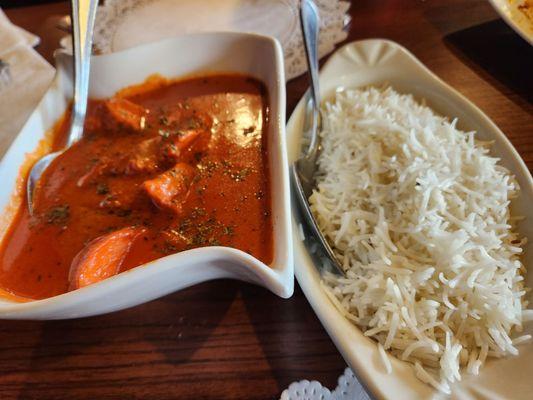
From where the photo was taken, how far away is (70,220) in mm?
1128

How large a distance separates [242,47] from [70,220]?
2.71 ft

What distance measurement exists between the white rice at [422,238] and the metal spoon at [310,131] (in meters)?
0.04

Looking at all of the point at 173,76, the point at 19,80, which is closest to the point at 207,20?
the point at 173,76

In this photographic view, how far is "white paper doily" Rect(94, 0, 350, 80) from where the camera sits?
6.16 feet

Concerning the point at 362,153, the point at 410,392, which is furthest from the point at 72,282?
the point at 362,153

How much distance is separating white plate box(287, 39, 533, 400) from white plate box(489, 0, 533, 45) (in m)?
0.46

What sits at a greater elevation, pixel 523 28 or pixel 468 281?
pixel 523 28

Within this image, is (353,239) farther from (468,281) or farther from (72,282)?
(72,282)

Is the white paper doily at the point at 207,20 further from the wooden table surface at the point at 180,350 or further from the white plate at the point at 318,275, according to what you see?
the wooden table surface at the point at 180,350

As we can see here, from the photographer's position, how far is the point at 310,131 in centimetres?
143

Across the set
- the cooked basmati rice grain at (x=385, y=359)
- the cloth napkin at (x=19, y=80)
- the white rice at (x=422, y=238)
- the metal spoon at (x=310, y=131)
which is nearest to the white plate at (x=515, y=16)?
the white rice at (x=422, y=238)

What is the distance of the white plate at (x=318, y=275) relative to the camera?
0.84 m

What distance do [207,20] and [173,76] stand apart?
0.67 meters

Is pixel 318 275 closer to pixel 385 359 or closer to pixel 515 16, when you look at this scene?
pixel 385 359
